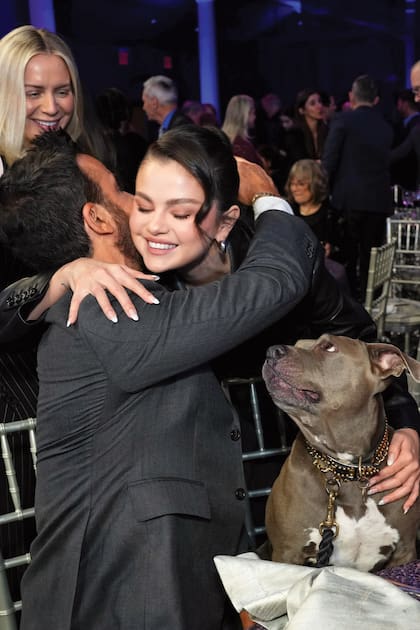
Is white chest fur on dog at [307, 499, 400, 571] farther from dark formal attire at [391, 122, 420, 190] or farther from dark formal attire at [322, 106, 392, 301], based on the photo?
dark formal attire at [391, 122, 420, 190]

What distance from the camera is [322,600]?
92 cm

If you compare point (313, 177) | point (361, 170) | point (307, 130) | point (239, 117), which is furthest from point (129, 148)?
point (307, 130)

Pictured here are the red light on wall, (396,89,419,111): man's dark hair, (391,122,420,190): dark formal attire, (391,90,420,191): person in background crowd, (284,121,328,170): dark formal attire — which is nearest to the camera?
(391,122,420,190): dark formal attire

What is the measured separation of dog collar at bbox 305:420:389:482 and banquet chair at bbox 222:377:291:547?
0.22 metres

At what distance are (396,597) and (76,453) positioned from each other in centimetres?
67

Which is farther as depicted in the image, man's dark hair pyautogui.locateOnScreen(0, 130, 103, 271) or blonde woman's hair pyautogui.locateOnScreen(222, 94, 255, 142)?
blonde woman's hair pyautogui.locateOnScreen(222, 94, 255, 142)

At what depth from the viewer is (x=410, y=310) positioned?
4699mm

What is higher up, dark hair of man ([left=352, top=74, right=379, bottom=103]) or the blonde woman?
dark hair of man ([left=352, top=74, right=379, bottom=103])

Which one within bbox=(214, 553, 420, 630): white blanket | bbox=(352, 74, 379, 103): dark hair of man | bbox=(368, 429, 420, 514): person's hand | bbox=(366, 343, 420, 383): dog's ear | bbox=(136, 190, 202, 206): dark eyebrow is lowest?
bbox=(368, 429, 420, 514): person's hand

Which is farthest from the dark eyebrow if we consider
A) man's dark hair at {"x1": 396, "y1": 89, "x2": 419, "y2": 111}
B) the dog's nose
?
man's dark hair at {"x1": 396, "y1": 89, "x2": 419, "y2": 111}

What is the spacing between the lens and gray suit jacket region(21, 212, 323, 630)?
53.1 inches

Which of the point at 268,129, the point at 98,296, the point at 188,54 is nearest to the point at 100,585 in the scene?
the point at 98,296

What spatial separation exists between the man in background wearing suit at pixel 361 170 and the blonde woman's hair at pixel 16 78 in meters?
4.42

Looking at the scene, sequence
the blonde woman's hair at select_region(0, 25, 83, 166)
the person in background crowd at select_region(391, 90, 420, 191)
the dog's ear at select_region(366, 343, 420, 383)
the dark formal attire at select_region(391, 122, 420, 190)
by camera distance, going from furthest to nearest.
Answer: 1. the person in background crowd at select_region(391, 90, 420, 191)
2. the dark formal attire at select_region(391, 122, 420, 190)
3. the blonde woman's hair at select_region(0, 25, 83, 166)
4. the dog's ear at select_region(366, 343, 420, 383)
